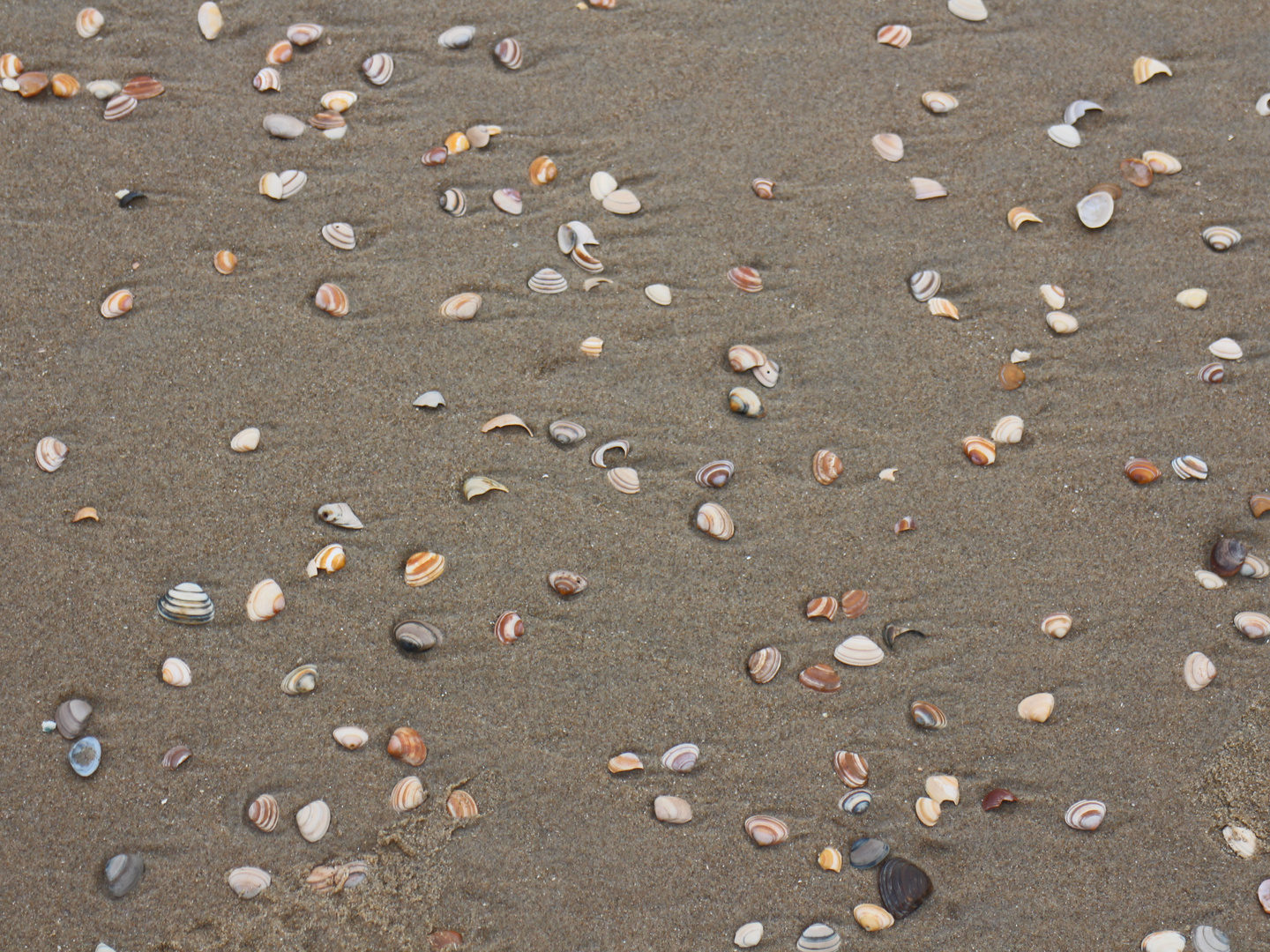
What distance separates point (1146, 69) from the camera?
3.11m

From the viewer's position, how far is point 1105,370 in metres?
2.80

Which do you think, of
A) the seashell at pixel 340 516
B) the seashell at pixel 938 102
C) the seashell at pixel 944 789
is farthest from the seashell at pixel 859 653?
the seashell at pixel 938 102

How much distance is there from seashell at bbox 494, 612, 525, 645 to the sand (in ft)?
0.15

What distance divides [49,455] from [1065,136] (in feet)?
11.5

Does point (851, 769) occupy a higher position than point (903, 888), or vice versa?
point (851, 769)

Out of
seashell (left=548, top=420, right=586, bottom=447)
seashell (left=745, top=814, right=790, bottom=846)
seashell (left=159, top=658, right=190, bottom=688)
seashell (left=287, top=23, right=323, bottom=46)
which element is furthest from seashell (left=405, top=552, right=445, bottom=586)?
seashell (left=287, top=23, right=323, bottom=46)

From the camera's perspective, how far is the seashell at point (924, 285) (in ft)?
9.30

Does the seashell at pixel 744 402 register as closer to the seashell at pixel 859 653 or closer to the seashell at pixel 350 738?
the seashell at pixel 859 653

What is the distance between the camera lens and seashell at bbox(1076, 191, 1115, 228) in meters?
2.93

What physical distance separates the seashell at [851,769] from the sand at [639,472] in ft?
0.11

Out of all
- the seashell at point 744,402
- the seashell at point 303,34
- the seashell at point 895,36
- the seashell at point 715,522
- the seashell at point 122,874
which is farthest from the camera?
the seashell at point 895,36

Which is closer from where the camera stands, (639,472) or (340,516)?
(340,516)

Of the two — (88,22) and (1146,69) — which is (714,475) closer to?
(1146,69)

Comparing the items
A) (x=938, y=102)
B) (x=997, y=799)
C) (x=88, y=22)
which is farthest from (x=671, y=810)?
(x=88, y=22)
